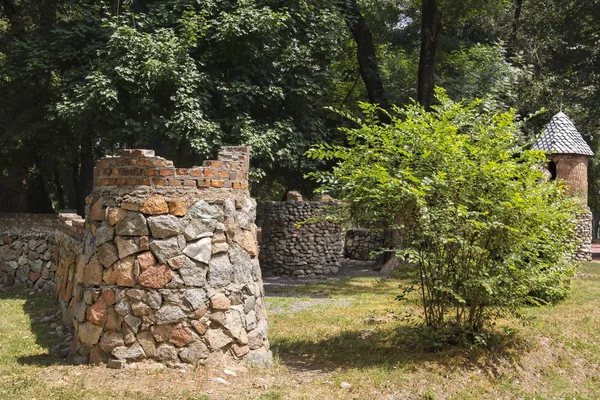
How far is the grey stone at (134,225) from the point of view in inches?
272

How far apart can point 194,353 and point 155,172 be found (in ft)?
6.76

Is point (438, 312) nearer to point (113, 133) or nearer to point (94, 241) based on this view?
point (94, 241)

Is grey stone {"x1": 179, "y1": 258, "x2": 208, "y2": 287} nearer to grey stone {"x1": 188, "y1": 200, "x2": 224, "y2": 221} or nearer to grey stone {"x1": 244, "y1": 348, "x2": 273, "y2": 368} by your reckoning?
grey stone {"x1": 188, "y1": 200, "x2": 224, "y2": 221}

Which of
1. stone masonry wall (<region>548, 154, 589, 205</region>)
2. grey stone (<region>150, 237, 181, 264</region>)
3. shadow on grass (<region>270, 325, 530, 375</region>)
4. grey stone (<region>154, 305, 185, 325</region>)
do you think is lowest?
shadow on grass (<region>270, 325, 530, 375</region>)

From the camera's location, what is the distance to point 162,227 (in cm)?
691

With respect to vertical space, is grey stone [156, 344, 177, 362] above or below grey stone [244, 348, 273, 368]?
above

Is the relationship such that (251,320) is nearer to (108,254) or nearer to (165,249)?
(165,249)

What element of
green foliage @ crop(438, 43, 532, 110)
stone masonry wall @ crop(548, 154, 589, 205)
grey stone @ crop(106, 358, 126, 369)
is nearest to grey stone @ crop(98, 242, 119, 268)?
grey stone @ crop(106, 358, 126, 369)

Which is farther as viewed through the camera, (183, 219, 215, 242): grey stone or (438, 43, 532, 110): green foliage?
(438, 43, 532, 110): green foliage

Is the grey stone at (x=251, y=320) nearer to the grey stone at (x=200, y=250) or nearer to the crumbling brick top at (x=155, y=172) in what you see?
the grey stone at (x=200, y=250)

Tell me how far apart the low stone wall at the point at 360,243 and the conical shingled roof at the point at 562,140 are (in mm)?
6961

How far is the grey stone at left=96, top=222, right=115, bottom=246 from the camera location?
7.03m

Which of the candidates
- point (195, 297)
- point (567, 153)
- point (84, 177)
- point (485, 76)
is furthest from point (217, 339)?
point (567, 153)

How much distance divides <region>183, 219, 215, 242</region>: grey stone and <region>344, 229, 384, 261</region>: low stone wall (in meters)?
18.0
